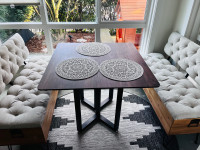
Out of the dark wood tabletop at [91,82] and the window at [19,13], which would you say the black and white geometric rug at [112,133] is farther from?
the window at [19,13]

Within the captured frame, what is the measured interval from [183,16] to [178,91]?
113 cm

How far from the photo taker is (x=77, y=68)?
1.41m

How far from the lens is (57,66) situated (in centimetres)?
145

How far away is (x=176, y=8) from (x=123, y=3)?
751 mm

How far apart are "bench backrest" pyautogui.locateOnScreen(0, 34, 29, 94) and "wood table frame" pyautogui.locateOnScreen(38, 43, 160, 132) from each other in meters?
0.49

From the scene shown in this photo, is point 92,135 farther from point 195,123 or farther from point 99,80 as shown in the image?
point 195,123

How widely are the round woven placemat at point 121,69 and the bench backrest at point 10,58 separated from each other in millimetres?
978

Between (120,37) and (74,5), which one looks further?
(120,37)

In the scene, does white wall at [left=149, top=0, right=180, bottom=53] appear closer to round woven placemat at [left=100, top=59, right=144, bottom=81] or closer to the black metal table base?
round woven placemat at [left=100, top=59, right=144, bottom=81]

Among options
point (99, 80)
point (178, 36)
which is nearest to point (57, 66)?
point (99, 80)

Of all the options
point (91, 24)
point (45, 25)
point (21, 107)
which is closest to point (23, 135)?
point (21, 107)

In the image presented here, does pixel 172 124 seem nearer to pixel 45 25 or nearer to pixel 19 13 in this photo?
pixel 45 25

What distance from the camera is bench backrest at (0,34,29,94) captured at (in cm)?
157

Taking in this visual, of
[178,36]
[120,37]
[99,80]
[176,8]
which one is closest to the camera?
[99,80]
